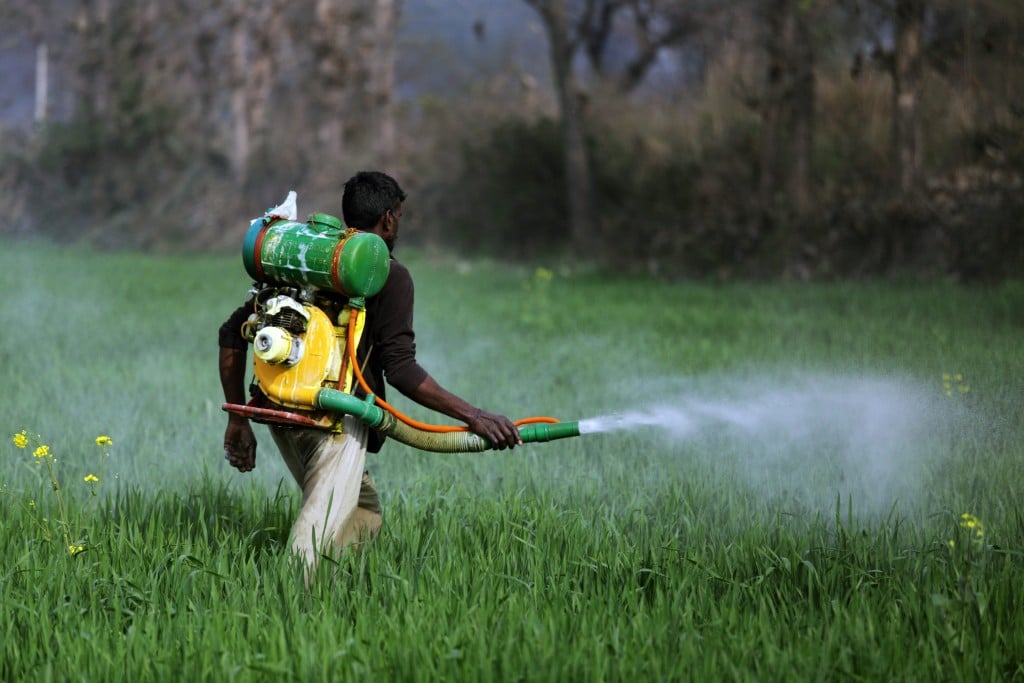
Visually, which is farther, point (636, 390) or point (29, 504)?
point (636, 390)

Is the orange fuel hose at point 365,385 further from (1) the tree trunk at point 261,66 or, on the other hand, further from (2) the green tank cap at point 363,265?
(1) the tree trunk at point 261,66

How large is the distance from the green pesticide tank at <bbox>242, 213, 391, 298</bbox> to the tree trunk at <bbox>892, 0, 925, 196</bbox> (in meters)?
12.8

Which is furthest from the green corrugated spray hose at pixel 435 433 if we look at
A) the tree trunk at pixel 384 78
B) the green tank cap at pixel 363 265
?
the tree trunk at pixel 384 78

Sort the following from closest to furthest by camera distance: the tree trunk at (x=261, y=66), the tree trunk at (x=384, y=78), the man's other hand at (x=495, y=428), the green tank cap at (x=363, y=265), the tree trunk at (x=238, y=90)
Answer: the green tank cap at (x=363, y=265)
the man's other hand at (x=495, y=428)
the tree trunk at (x=384, y=78)
the tree trunk at (x=238, y=90)
the tree trunk at (x=261, y=66)

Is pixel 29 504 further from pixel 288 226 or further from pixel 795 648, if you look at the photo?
pixel 795 648

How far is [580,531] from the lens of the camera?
468 centimetres

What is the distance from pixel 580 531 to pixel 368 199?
4.78 ft

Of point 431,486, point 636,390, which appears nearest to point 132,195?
point 636,390

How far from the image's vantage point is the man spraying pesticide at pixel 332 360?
3.76 m

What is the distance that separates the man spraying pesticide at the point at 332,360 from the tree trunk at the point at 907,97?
12.5 meters

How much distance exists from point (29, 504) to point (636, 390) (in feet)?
14.2

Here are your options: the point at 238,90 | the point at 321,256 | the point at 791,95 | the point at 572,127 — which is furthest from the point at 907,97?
the point at 238,90

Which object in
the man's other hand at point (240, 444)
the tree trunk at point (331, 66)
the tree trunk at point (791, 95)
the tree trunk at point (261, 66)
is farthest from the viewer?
the tree trunk at point (261, 66)

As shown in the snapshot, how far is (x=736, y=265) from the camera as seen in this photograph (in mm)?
17016
